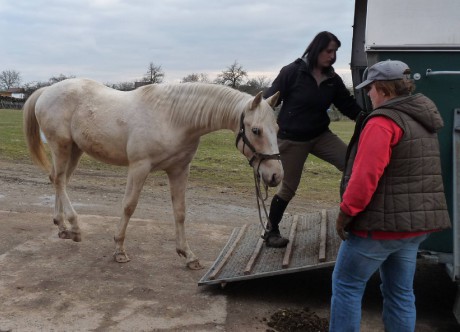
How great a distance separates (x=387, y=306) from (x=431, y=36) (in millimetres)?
1873

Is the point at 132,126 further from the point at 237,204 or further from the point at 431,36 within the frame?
the point at 237,204

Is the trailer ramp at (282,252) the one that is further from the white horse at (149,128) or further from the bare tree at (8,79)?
the bare tree at (8,79)

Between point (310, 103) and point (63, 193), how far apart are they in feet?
9.71

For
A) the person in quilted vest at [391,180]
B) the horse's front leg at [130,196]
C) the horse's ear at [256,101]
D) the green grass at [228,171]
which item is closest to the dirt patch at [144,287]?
the horse's front leg at [130,196]

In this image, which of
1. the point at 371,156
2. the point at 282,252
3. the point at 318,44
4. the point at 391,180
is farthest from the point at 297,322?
the point at 318,44

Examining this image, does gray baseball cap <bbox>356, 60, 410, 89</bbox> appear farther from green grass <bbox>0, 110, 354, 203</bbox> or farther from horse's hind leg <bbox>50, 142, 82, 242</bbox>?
green grass <bbox>0, 110, 354, 203</bbox>

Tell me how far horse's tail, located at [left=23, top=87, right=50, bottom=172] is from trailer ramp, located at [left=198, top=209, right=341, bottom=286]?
261 cm

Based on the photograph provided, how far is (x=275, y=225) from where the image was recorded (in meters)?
4.71

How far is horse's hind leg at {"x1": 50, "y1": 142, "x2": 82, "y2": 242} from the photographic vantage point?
16.9ft

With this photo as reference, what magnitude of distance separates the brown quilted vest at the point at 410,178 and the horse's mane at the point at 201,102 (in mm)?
1794

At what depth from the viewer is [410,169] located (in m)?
2.42

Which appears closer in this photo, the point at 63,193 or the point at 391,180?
the point at 391,180

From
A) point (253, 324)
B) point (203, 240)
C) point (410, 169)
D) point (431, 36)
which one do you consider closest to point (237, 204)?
point (203, 240)

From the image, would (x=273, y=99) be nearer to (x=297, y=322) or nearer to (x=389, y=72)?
(x=389, y=72)
